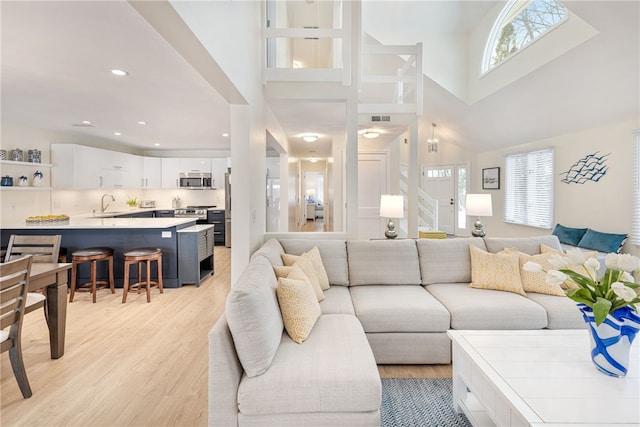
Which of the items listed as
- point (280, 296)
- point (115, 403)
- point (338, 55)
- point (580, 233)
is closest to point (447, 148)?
point (580, 233)

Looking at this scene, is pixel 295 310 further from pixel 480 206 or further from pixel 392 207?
pixel 480 206

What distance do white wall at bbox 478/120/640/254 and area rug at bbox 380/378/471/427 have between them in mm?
3759

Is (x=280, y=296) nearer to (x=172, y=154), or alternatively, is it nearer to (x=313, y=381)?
(x=313, y=381)

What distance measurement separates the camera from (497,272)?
2.83m

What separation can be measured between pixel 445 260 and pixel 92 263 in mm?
4154

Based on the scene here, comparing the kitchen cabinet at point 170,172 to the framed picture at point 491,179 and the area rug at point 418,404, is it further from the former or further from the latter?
the framed picture at point 491,179

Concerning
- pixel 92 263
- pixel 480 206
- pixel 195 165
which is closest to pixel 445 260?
pixel 480 206

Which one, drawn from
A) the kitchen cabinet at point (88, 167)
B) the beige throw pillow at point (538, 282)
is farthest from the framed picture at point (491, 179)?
the kitchen cabinet at point (88, 167)

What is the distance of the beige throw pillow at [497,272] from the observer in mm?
2764

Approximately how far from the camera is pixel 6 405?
6.56 ft

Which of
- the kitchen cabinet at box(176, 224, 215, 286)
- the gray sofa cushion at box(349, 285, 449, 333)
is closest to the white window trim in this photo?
the gray sofa cushion at box(349, 285, 449, 333)

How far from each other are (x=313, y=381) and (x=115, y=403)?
1.41 metres

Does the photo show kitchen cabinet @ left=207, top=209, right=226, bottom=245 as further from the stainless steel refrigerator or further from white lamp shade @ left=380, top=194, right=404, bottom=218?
white lamp shade @ left=380, top=194, right=404, bottom=218

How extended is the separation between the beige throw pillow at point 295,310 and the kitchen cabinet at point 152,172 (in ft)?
23.5
